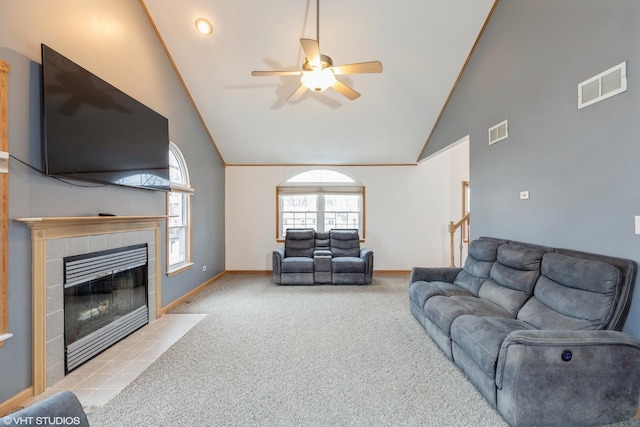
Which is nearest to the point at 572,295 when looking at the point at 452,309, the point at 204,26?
the point at 452,309

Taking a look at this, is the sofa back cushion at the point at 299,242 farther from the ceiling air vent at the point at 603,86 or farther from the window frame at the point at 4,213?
the ceiling air vent at the point at 603,86

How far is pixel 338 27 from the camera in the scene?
3.57 m

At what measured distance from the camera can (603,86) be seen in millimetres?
2078

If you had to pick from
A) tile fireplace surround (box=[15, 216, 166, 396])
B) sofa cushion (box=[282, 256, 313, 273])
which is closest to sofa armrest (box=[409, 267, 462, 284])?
sofa cushion (box=[282, 256, 313, 273])

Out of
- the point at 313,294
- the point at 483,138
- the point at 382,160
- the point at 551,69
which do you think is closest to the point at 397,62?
the point at 483,138

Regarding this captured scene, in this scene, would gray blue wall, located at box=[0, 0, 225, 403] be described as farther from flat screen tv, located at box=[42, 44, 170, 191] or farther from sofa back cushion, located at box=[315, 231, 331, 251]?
sofa back cushion, located at box=[315, 231, 331, 251]

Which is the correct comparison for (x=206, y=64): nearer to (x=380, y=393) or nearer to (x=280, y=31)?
(x=280, y=31)

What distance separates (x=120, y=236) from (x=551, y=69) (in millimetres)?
4395

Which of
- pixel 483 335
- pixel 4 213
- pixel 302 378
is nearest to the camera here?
pixel 4 213

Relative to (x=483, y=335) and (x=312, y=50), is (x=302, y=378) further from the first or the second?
(x=312, y=50)

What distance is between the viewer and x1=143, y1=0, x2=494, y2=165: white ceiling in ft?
11.2

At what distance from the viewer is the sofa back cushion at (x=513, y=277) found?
8.23ft

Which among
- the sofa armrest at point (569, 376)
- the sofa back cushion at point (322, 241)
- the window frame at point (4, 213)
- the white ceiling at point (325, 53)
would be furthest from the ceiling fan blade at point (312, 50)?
the sofa back cushion at point (322, 241)

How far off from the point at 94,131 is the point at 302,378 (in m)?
2.74
